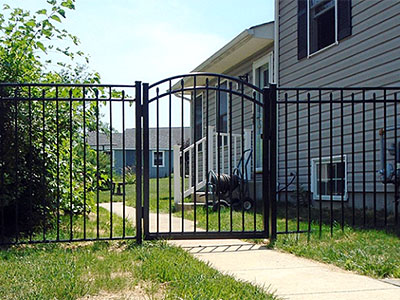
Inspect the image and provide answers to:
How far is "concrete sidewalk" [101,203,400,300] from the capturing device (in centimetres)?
321

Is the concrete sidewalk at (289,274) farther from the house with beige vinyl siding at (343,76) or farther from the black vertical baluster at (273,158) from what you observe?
the house with beige vinyl siding at (343,76)

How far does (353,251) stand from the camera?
4352mm

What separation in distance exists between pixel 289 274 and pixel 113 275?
141 cm

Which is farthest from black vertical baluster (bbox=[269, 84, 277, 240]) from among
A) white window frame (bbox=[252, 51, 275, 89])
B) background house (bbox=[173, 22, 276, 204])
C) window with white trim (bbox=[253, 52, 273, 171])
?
window with white trim (bbox=[253, 52, 273, 171])

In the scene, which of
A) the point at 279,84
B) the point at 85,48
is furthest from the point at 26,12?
the point at 279,84

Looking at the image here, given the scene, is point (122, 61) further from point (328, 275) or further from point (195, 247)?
point (328, 275)

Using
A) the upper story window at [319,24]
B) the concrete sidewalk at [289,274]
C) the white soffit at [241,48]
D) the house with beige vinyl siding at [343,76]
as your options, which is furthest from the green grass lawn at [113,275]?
the white soffit at [241,48]

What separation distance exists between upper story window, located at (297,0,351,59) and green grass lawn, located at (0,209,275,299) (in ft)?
16.9

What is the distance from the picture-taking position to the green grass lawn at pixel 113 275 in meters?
3.12

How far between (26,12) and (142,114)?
193cm

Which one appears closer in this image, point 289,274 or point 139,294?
point 139,294

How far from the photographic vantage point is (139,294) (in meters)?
3.20

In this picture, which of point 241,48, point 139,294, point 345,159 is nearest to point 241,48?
point 241,48

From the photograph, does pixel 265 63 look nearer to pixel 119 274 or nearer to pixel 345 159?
pixel 345 159
